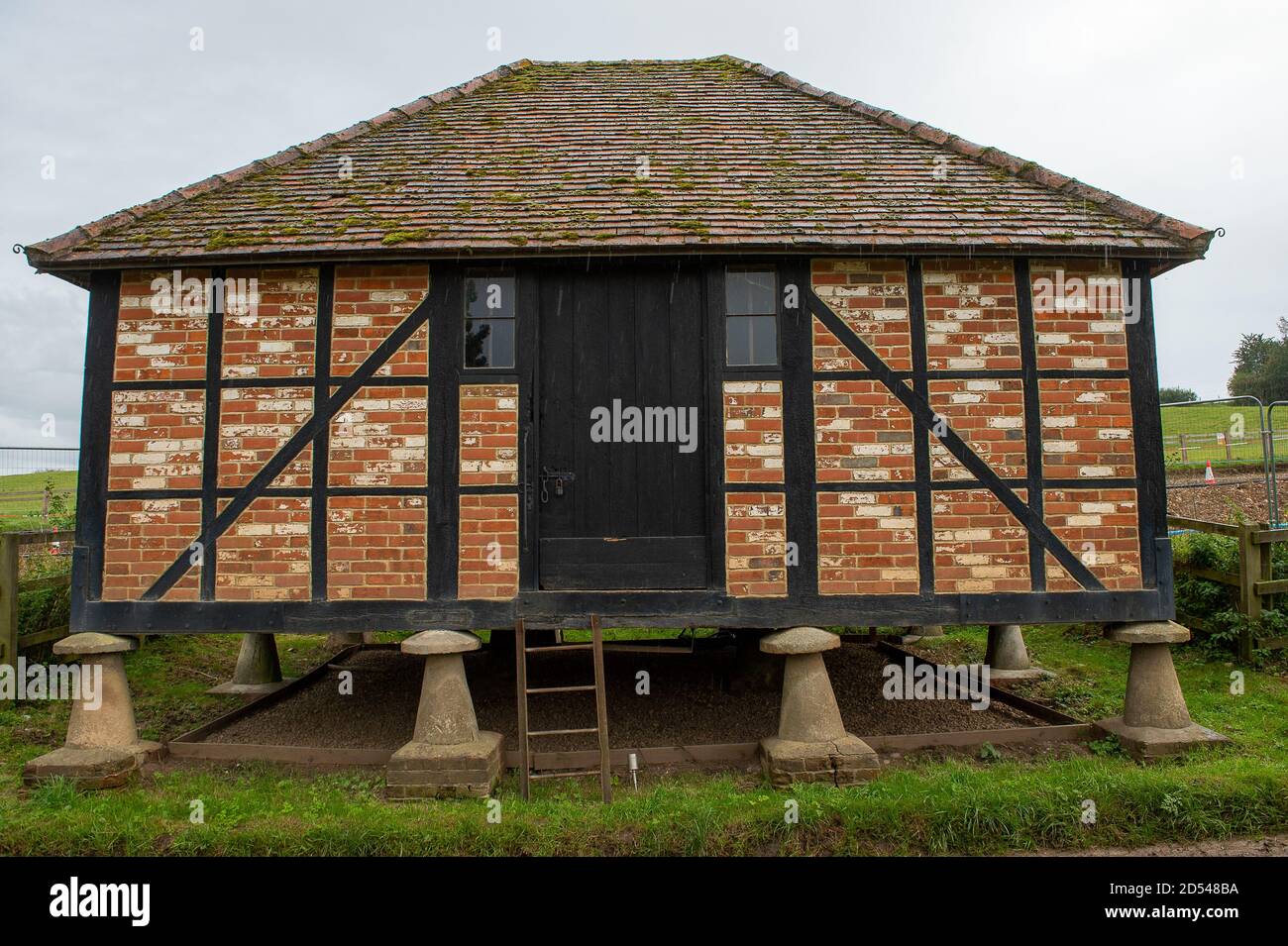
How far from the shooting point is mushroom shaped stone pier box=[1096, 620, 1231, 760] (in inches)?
218

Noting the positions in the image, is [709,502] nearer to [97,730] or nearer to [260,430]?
[260,430]

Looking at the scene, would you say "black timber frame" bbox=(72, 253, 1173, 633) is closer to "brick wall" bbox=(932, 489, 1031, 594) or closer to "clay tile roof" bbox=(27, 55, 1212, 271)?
"brick wall" bbox=(932, 489, 1031, 594)

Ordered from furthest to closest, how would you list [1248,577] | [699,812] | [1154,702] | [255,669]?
Answer: [255,669], [1248,577], [1154,702], [699,812]

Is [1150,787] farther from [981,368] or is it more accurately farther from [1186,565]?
[1186,565]

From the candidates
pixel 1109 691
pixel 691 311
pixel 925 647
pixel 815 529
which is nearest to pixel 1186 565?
pixel 1109 691

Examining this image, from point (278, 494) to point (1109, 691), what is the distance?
817 centimetres

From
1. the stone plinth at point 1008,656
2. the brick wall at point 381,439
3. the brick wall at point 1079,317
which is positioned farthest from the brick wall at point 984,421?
the brick wall at point 381,439

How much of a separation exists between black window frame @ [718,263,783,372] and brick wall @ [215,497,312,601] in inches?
140

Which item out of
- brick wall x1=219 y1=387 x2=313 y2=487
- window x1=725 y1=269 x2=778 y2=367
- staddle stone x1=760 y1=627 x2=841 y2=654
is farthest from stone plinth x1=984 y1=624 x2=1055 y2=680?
brick wall x1=219 y1=387 x2=313 y2=487

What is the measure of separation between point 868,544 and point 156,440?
5745mm

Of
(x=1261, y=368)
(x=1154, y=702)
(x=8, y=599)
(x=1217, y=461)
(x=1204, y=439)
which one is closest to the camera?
(x=1154, y=702)

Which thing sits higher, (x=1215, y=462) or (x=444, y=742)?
(x=1215, y=462)

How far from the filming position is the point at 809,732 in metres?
5.49

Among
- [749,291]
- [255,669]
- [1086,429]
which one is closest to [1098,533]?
[1086,429]
